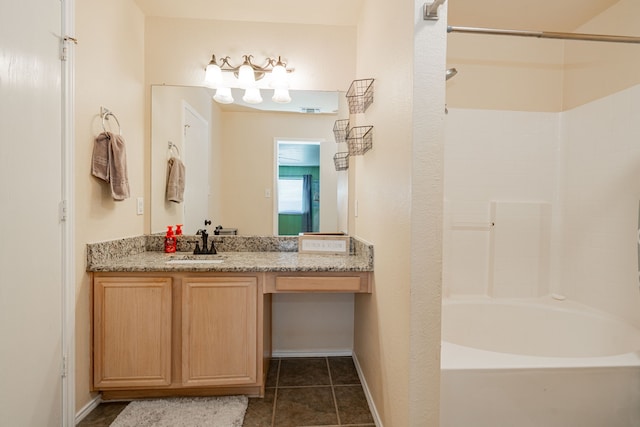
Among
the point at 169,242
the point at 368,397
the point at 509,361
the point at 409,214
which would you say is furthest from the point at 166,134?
the point at 509,361

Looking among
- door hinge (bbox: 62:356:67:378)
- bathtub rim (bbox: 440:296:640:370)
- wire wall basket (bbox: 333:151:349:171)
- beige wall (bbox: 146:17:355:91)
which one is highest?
beige wall (bbox: 146:17:355:91)

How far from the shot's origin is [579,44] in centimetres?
200

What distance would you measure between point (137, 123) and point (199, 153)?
0.45 meters

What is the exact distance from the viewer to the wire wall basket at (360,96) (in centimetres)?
182

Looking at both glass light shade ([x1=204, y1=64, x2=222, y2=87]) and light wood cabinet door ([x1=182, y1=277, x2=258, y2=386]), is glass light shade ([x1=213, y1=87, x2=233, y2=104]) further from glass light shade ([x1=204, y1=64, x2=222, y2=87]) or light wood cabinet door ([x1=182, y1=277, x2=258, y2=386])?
light wood cabinet door ([x1=182, y1=277, x2=258, y2=386])

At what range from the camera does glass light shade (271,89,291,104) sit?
220 cm

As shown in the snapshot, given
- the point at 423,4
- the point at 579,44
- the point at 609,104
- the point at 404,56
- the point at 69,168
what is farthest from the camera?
the point at 579,44

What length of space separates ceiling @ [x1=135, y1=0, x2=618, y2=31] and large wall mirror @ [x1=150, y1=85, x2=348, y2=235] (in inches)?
21.0

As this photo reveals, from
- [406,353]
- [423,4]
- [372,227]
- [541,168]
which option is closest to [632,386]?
[406,353]

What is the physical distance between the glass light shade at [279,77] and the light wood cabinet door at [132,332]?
1538mm

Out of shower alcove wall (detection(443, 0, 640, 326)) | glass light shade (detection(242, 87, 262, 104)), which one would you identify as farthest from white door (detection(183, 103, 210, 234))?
shower alcove wall (detection(443, 0, 640, 326))

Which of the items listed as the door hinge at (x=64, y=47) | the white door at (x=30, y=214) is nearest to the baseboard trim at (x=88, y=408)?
the white door at (x=30, y=214)

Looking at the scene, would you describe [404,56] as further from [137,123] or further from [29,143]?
[137,123]

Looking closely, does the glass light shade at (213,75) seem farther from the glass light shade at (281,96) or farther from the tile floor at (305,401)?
the tile floor at (305,401)
